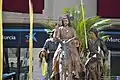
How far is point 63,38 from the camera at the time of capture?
10570mm

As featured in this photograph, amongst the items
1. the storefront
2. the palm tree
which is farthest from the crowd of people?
the storefront

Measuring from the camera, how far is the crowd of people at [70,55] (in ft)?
33.8

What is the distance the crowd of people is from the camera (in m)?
10.3

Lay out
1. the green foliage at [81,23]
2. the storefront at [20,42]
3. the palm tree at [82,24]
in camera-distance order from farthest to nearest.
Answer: the storefront at [20,42] < the green foliage at [81,23] < the palm tree at [82,24]

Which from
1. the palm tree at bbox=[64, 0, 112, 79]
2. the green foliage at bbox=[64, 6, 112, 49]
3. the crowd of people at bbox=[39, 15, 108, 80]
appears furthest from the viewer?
the green foliage at bbox=[64, 6, 112, 49]

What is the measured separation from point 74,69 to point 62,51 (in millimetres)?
466

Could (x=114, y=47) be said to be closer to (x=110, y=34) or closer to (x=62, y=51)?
(x=110, y=34)

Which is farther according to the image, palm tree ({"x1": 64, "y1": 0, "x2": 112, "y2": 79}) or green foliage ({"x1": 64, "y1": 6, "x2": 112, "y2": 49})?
green foliage ({"x1": 64, "y1": 6, "x2": 112, "y2": 49})

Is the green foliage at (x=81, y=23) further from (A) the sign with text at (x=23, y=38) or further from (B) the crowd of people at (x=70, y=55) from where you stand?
(A) the sign with text at (x=23, y=38)

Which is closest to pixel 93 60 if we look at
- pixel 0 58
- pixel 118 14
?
pixel 0 58

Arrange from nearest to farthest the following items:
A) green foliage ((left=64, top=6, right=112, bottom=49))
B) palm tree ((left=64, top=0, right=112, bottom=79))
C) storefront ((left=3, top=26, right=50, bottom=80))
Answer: palm tree ((left=64, top=0, right=112, bottom=79))
green foliage ((left=64, top=6, right=112, bottom=49))
storefront ((left=3, top=26, right=50, bottom=80))

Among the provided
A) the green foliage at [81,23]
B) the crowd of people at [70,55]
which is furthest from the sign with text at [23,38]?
the crowd of people at [70,55]

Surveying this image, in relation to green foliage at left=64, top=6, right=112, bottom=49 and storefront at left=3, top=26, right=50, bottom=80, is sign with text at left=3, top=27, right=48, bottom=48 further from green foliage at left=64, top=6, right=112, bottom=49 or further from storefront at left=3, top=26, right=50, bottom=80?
green foliage at left=64, top=6, right=112, bottom=49

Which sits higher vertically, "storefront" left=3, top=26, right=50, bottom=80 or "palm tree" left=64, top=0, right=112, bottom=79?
"palm tree" left=64, top=0, right=112, bottom=79
